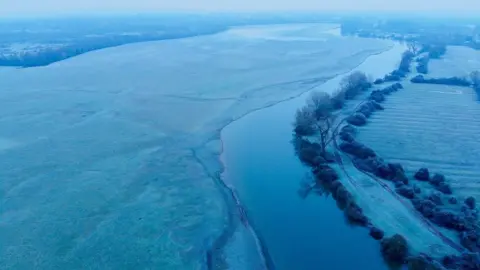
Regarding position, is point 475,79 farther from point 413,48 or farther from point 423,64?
point 413,48

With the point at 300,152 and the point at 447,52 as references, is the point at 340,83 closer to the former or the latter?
the point at 300,152

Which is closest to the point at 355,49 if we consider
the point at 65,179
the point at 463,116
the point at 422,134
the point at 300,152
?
the point at 463,116

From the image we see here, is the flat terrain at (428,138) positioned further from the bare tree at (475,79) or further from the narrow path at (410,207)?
the bare tree at (475,79)

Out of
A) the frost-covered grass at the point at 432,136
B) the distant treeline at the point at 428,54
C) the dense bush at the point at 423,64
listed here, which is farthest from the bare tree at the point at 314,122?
the distant treeline at the point at 428,54

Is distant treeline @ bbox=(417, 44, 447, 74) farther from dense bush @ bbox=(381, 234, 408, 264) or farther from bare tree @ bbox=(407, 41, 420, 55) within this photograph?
dense bush @ bbox=(381, 234, 408, 264)

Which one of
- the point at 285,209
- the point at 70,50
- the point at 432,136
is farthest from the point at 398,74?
the point at 70,50
